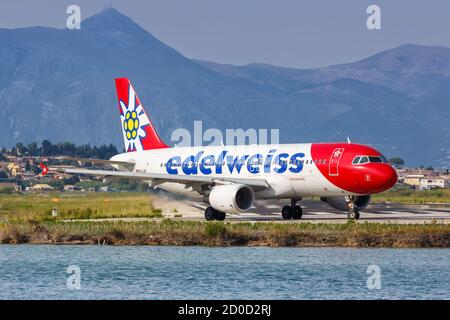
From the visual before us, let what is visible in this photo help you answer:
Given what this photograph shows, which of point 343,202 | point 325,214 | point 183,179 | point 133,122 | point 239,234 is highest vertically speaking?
point 133,122

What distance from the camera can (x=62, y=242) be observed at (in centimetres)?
5497

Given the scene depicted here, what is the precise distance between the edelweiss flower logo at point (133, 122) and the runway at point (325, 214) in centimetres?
520

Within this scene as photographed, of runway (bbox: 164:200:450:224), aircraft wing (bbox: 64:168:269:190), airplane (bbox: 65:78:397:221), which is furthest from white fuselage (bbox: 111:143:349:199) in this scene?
runway (bbox: 164:200:450:224)

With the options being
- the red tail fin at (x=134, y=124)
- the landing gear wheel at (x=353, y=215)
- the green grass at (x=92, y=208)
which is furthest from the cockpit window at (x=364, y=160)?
the red tail fin at (x=134, y=124)

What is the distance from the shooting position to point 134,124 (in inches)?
3009

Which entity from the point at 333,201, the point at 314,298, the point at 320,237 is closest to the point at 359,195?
the point at 333,201

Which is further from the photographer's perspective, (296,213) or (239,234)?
(296,213)

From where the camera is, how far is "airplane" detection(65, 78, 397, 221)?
6066 cm

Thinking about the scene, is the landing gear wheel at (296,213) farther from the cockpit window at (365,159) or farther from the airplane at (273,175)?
the cockpit window at (365,159)

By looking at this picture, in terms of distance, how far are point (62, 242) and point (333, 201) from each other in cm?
1819

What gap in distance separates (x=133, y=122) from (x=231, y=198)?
16.9 metres

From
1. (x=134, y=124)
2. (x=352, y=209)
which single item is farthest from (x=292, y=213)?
(x=134, y=124)

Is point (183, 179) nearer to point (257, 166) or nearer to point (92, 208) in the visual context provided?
point (257, 166)

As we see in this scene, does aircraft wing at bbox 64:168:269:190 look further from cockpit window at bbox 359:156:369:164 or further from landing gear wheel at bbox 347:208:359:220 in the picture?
cockpit window at bbox 359:156:369:164
